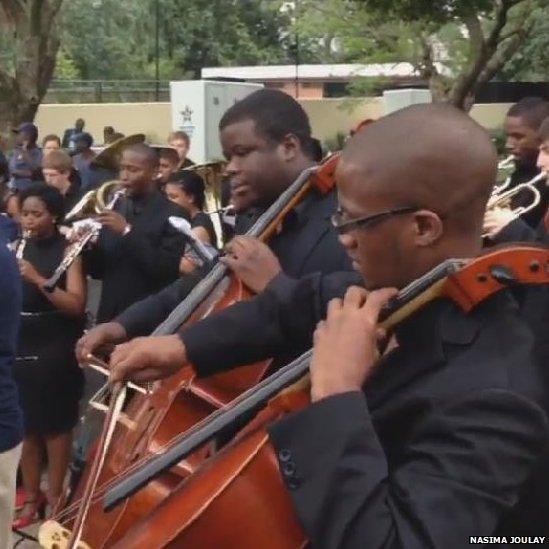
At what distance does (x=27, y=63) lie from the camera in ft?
48.6

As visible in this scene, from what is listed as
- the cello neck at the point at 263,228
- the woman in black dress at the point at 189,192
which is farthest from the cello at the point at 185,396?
the woman in black dress at the point at 189,192

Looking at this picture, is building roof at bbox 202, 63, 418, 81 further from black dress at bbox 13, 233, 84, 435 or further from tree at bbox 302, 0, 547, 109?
black dress at bbox 13, 233, 84, 435

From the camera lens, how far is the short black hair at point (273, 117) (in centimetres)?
317

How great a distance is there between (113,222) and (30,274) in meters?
0.53

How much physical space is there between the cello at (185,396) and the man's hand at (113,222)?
2189mm

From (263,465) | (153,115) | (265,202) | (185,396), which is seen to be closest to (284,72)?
(153,115)

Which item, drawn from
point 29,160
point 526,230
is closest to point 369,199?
point 526,230

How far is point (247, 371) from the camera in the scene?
8.64 feet

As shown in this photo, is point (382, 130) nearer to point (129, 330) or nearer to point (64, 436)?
point (129, 330)

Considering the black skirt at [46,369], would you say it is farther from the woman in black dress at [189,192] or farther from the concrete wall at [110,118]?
the concrete wall at [110,118]

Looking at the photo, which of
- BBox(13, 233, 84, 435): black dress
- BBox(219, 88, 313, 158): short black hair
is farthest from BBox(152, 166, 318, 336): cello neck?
BBox(13, 233, 84, 435): black dress

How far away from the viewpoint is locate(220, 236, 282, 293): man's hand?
271 centimetres

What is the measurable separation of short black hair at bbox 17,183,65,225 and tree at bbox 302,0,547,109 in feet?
26.1

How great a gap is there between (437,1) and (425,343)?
453 inches
